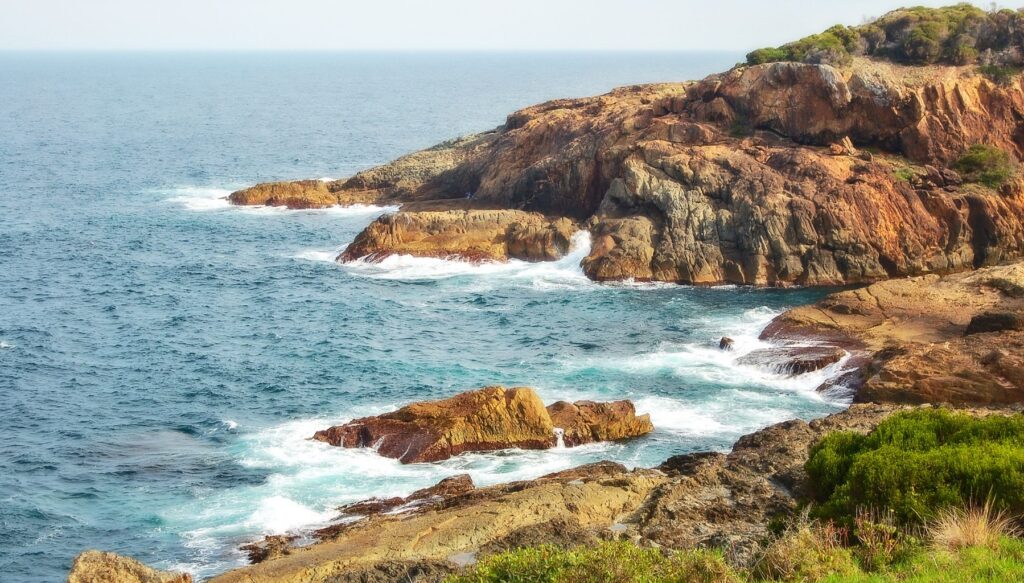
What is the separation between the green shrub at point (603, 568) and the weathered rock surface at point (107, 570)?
29.6 ft

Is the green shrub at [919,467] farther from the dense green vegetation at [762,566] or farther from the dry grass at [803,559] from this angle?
the dry grass at [803,559]

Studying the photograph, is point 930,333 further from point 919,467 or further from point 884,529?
point 884,529

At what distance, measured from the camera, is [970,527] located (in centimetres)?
1981

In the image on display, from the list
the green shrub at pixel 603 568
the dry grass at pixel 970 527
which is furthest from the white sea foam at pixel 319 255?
the dry grass at pixel 970 527

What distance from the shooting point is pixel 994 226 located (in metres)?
57.4

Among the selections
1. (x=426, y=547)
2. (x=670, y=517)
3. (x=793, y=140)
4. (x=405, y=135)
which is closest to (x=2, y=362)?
(x=426, y=547)

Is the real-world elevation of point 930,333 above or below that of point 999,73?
below

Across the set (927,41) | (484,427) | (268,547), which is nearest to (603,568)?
(268,547)

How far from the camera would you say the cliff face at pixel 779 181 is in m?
57.2

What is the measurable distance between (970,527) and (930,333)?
25710 mm

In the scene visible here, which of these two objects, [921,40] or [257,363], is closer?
[257,363]

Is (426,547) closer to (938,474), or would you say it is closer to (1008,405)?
(938,474)

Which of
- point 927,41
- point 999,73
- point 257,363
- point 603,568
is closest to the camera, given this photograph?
point 603,568

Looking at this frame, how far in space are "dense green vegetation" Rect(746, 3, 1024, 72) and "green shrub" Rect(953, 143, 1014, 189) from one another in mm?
8668
